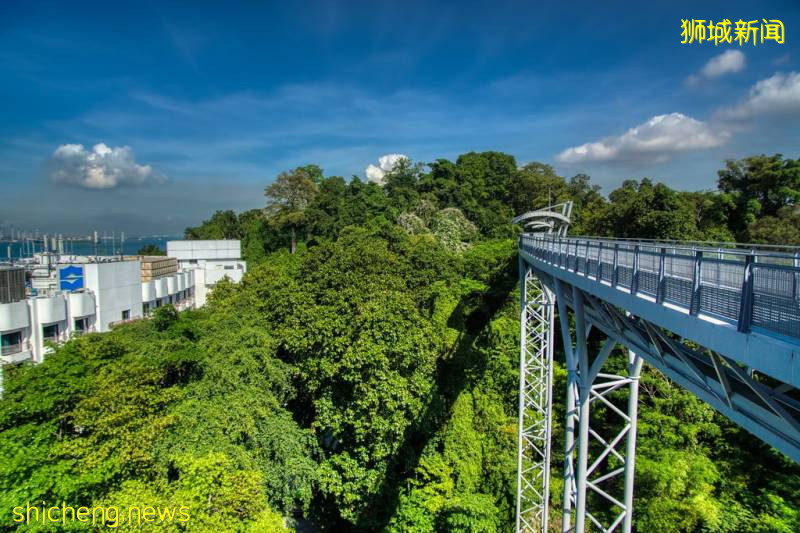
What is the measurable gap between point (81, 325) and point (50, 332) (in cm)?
188

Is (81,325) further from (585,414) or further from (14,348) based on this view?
(585,414)

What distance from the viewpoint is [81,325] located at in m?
21.9

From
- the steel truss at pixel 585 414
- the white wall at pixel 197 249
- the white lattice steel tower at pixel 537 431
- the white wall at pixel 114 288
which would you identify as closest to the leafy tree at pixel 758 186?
the white lattice steel tower at pixel 537 431

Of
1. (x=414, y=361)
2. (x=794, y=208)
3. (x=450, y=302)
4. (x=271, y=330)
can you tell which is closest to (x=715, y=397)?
(x=414, y=361)

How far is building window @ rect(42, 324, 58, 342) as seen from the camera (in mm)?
19642

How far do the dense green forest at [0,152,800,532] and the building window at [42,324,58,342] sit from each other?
4.72m

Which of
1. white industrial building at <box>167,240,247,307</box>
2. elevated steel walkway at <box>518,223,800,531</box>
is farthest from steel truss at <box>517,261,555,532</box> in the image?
white industrial building at <box>167,240,247,307</box>

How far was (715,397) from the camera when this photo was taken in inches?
179

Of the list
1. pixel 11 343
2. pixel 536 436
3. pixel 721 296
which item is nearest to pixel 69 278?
pixel 11 343

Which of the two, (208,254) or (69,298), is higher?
(208,254)

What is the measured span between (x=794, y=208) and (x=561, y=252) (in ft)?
80.2

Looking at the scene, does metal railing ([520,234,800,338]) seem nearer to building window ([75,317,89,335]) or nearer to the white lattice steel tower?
the white lattice steel tower

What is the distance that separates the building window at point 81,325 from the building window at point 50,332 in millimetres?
957

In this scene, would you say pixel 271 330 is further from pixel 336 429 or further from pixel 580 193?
pixel 580 193
